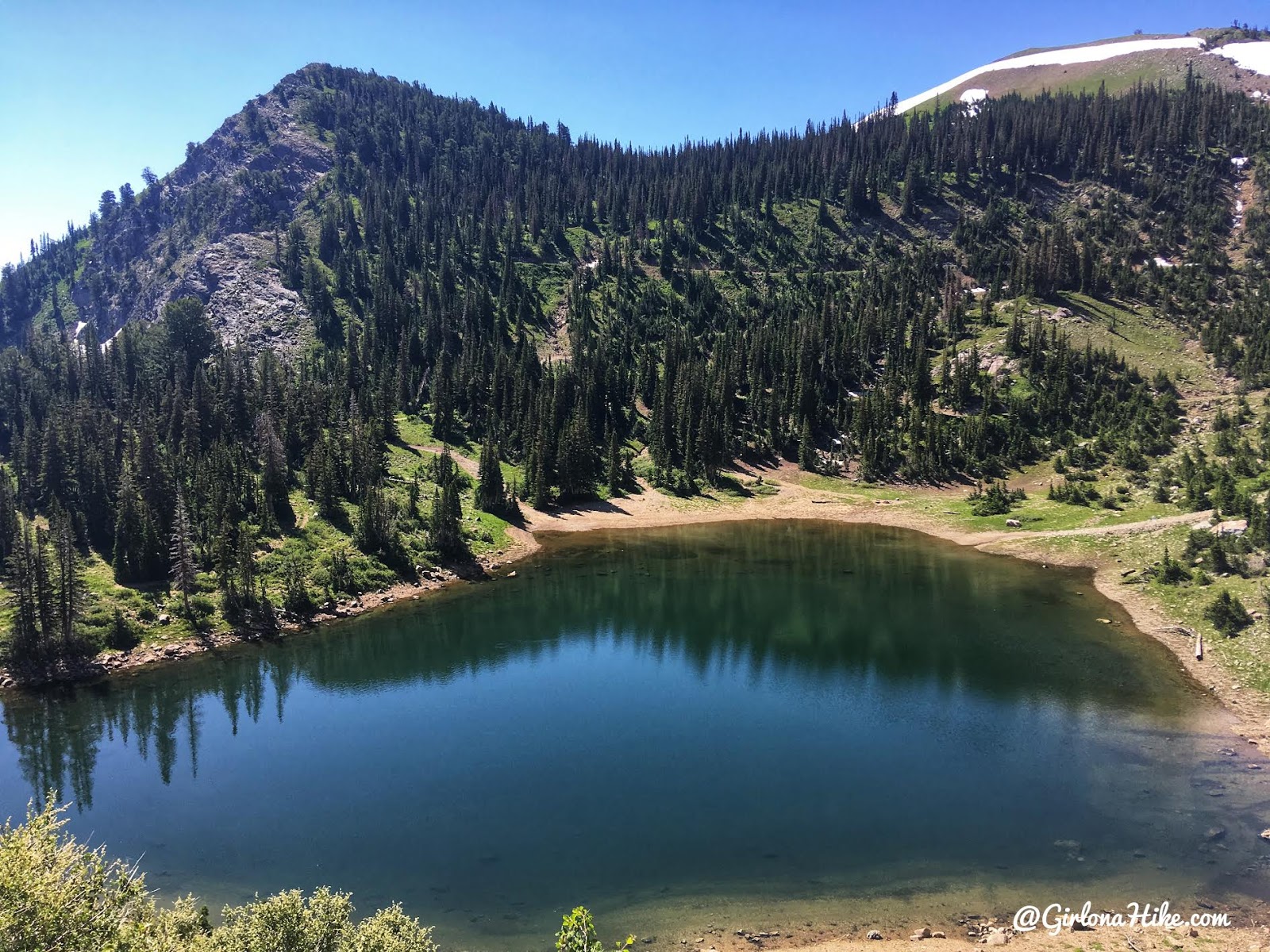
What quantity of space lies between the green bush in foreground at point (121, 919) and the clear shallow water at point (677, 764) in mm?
8567

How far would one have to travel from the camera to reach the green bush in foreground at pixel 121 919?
15.3m

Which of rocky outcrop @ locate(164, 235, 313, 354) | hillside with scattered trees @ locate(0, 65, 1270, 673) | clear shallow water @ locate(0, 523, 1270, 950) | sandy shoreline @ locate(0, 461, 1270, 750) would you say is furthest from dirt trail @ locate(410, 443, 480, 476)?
rocky outcrop @ locate(164, 235, 313, 354)

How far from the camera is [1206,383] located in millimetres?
111438

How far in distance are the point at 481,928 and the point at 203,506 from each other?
6590cm

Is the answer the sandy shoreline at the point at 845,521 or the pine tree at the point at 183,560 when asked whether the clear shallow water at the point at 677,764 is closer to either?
the sandy shoreline at the point at 845,521

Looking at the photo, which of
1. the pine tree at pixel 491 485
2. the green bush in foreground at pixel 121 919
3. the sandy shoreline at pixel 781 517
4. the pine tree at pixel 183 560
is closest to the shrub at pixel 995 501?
the sandy shoreline at pixel 781 517

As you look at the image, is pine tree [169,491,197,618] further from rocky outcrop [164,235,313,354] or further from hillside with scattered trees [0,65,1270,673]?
rocky outcrop [164,235,313,354]

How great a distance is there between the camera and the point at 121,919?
57.9 ft

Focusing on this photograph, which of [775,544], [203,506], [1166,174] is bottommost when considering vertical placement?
[775,544]

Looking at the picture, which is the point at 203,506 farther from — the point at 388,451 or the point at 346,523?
the point at 388,451

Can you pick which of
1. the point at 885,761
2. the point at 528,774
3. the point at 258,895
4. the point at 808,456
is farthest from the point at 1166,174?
the point at 258,895

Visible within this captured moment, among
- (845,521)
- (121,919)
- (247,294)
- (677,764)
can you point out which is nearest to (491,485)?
(845,521)

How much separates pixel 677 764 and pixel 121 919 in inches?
1044

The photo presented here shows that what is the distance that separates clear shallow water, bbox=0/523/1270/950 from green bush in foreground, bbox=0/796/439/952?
8.57 meters
